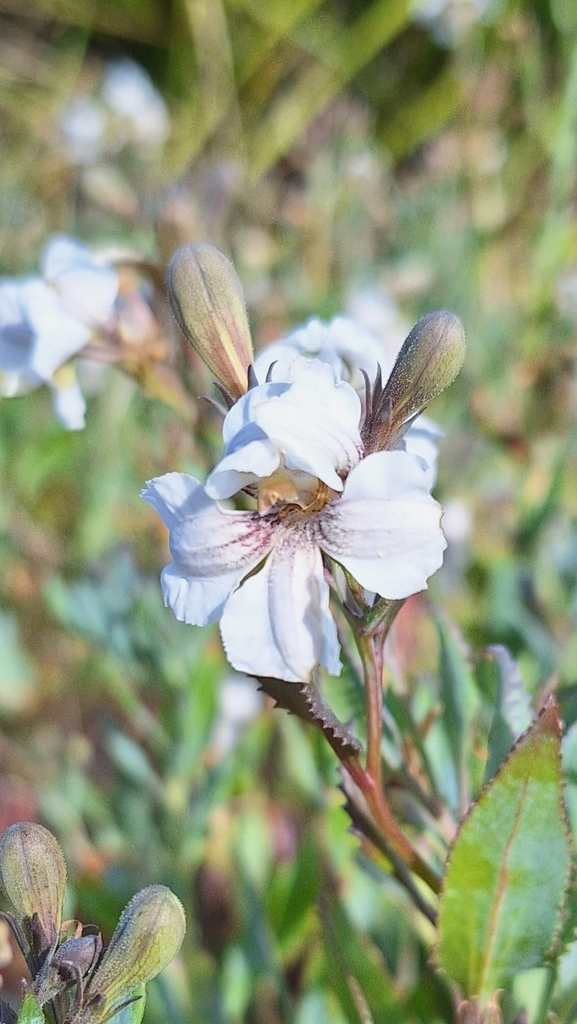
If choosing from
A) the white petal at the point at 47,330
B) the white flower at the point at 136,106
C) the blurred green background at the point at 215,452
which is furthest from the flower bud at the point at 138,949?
the white flower at the point at 136,106

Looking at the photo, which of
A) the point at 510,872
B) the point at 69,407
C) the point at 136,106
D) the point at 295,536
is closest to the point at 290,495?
the point at 295,536

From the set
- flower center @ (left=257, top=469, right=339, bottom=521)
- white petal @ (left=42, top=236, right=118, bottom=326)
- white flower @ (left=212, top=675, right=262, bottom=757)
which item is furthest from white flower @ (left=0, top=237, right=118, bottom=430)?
white flower @ (left=212, top=675, right=262, bottom=757)

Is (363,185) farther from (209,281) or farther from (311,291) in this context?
(209,281)

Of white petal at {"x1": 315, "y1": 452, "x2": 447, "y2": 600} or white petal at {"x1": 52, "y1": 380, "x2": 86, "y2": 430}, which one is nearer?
white petal at {"x1": 315, "y1": 452, "x2": 447, "y2": 600}

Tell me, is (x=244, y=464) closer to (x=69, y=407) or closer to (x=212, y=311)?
(x=212, y=311)

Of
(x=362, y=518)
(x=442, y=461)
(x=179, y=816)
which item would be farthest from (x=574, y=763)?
(x=442, y=461)

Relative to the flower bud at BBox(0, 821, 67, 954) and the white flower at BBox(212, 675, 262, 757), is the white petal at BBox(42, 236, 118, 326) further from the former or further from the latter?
the white flower at BBox(212, 675, 262, 757)

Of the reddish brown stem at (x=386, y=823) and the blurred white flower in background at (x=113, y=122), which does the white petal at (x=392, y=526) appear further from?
the blurred white flower in background at (x=113, y=122)
